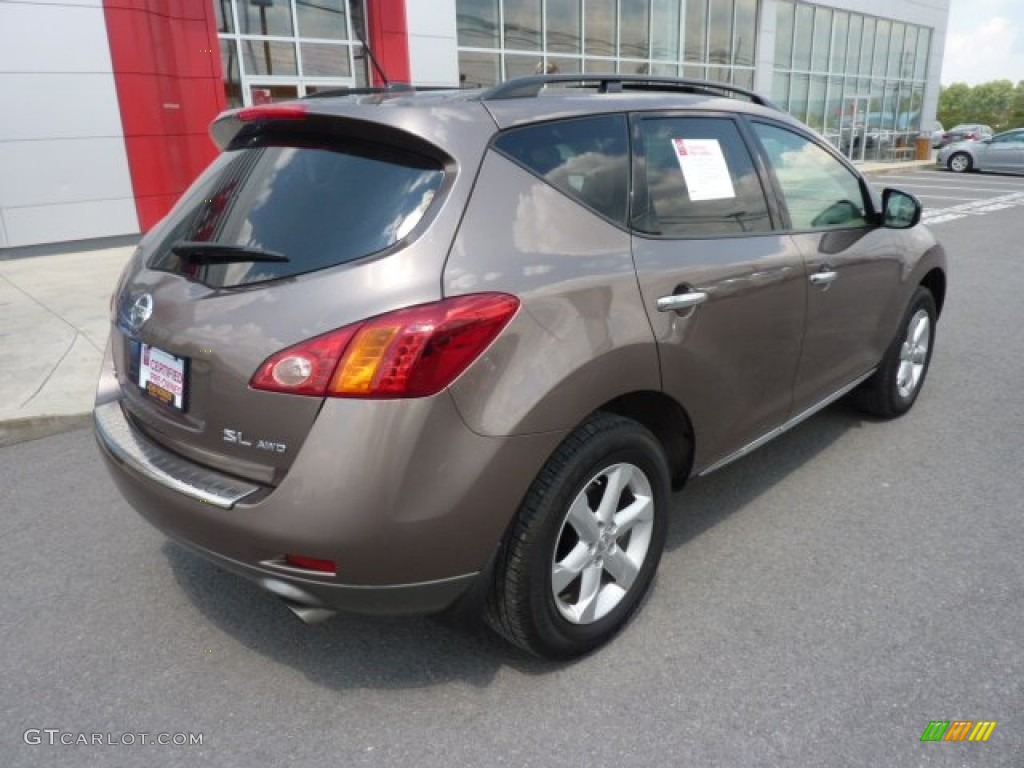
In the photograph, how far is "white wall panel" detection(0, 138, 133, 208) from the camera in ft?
33.1

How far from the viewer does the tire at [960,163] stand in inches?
971

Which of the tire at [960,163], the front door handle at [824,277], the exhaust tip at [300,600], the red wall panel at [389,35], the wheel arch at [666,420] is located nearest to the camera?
the exhaust tip at [300,600]

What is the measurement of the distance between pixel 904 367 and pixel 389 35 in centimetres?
1097

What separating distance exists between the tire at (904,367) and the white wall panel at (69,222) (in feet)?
33.4

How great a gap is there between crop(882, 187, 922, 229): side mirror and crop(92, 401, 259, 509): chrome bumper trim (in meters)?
3.32

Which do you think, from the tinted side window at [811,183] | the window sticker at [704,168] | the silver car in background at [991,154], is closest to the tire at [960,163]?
the silver car in background at [991,154]

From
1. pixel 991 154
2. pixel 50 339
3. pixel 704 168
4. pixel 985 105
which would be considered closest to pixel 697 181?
pixel 704 168

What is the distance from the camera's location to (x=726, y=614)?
2.76 m

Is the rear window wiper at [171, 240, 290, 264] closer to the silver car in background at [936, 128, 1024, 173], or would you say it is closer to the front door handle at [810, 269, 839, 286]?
the front door handle at [810, 269, 839, 286]

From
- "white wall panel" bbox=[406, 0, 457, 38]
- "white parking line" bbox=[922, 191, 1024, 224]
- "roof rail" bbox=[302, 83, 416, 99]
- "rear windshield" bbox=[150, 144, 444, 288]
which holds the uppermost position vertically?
"white wall panel" bbox=[406, 0, 457, 38]

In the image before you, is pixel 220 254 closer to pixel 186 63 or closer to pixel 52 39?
pixel 52 39

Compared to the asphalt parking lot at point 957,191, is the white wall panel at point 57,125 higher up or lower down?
higher up

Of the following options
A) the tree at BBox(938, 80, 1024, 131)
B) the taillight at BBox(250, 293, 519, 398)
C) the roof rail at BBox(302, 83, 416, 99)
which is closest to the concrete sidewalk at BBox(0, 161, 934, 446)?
the roof rail at BBox(302, 83, 416, 99)

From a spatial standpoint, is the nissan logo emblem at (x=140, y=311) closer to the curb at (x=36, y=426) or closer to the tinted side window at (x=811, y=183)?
the tinted side window at (x=811, y=183)
